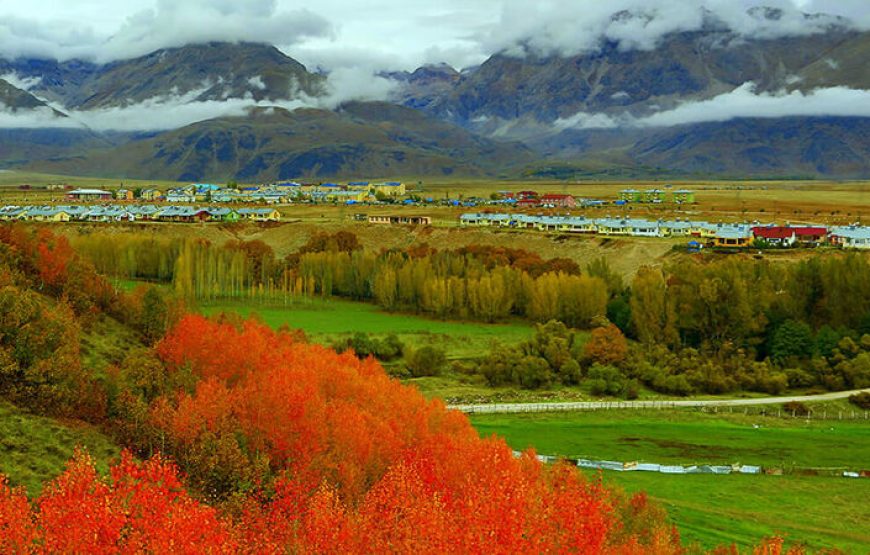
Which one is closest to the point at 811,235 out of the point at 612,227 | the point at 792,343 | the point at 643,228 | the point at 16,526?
the point at 643,228

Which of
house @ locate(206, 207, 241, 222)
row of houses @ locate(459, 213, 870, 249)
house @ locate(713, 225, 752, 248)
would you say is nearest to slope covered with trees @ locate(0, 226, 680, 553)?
house @ locate(713, 225, 752, 248)

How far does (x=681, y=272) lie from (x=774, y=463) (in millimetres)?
42215

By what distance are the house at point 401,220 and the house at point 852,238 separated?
71.7 metres

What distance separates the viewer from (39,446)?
32.7 metres

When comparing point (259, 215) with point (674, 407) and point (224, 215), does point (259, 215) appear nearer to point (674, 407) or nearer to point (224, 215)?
point (224, 215)

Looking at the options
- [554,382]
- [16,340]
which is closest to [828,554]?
[16,340]

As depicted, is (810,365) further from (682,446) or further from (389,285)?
(389,285)

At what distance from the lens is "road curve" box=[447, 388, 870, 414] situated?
65.9 m

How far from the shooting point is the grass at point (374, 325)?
87375 millimetres

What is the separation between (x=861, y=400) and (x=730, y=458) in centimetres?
2329

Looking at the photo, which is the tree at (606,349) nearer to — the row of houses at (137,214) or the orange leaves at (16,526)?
the orange leaves at (16,526)

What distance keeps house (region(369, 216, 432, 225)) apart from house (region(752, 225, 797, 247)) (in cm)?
6080

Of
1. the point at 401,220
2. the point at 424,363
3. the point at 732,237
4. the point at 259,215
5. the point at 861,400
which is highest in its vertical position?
the point at 259,215

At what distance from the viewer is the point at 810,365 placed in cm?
8031
